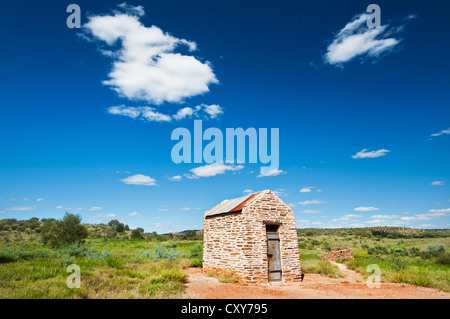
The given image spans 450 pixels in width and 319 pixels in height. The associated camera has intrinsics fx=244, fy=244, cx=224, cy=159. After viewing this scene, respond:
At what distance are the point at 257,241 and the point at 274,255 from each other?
1.40 metres

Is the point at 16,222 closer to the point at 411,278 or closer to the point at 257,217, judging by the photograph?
the point at 257,217

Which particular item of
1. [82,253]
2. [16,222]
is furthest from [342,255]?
[16,222]

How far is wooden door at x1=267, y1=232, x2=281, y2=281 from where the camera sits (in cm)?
1212

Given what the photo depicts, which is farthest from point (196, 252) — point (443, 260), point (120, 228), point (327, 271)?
point (120, 228)

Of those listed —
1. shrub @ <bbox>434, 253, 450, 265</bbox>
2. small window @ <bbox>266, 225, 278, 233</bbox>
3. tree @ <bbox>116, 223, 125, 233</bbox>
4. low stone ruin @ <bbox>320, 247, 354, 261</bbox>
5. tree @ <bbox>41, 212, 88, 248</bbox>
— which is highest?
small window @ <bbox>266, 225, 278, 233</bbox>

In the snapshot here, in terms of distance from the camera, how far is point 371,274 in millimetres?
14180

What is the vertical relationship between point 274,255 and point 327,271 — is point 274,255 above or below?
above

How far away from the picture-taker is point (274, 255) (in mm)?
12336

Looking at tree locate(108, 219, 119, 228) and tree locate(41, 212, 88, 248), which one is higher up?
tree locate(41, 212, 88, 248)

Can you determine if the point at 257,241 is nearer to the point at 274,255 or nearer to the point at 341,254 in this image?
the point at 274,255

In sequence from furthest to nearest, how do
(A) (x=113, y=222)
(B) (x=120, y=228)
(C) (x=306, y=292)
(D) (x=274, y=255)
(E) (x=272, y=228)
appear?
(A) (x=113, y=222)
(B) (x=120, y=228)
(E) (x=272, y=228)
(D) (x=274, y=255)
(C) (x=306, y=292)

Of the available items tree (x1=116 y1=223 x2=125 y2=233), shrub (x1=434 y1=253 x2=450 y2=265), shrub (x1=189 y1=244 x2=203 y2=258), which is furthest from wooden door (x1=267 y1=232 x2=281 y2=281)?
tree (x1=116 y1=223 x2=125 y2=233)

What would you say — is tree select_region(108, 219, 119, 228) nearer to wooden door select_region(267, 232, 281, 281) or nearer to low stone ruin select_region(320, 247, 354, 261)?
low stone ruin select_region(320, 247, 354, 261)

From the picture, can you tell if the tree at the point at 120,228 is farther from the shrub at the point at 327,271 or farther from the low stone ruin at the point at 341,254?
the shrub at the point at 327,271
